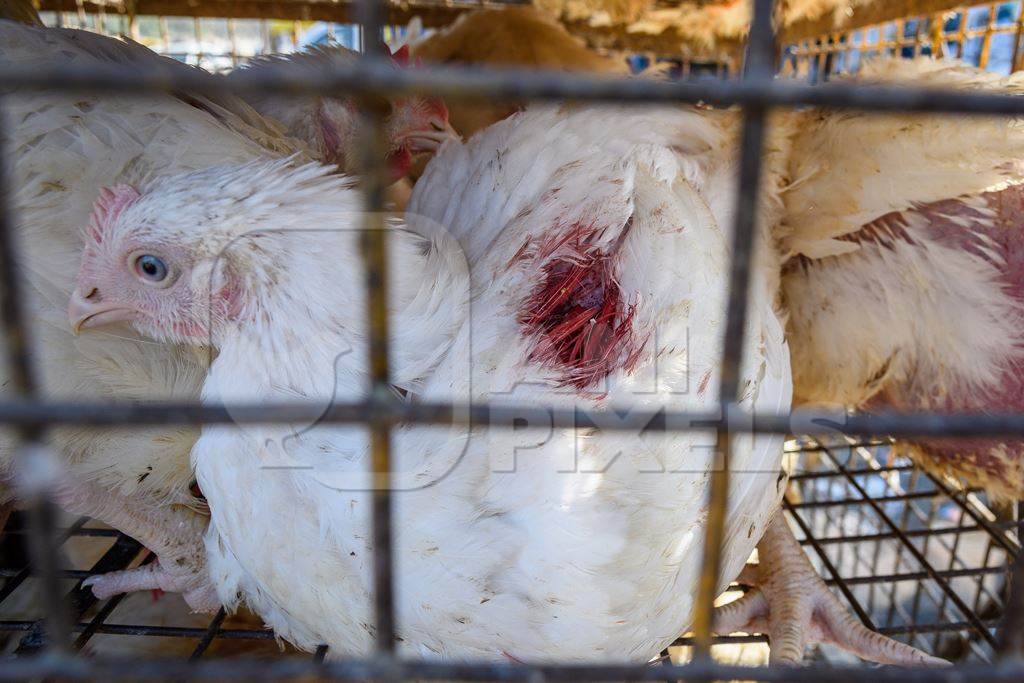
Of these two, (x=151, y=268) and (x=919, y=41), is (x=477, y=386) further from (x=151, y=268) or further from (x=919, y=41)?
(x=919, y=41)

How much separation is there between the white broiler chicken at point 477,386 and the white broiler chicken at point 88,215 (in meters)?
0.13

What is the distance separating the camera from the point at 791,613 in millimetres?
1529

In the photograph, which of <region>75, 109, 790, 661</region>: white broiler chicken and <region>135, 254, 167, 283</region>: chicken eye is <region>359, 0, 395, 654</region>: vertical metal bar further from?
<region>135, 254, 167, 283</region>: chicken eye

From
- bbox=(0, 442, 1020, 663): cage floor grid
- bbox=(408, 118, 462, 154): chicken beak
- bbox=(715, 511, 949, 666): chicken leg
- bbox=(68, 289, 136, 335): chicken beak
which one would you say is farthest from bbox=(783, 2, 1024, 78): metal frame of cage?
bbox=(68, 289, 136, 335): chicken beak

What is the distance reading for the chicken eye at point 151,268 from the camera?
1.10m

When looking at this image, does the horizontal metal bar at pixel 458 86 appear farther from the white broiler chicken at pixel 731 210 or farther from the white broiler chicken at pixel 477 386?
the white broiler chicken at pixel 731 210

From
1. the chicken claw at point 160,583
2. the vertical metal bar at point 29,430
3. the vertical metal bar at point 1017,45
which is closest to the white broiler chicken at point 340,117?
the chicken claw at point 160,583

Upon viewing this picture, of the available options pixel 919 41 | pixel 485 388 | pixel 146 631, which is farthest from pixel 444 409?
pixel 919 41

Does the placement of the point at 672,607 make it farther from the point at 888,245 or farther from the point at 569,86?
the point at 888,245

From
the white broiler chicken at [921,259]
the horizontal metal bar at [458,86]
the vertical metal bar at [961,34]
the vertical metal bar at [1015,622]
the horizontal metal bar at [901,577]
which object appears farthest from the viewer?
the vertical metal bar at [961,34]

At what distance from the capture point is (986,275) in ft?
4.64

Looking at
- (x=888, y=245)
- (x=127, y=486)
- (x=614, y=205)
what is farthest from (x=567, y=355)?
(x=127, y=486)

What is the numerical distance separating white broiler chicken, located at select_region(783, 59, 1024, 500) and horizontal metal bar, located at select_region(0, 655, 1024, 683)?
0.91 meters

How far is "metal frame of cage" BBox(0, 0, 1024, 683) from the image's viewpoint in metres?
0.49
